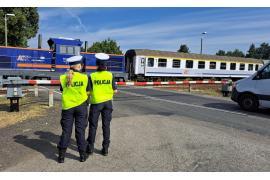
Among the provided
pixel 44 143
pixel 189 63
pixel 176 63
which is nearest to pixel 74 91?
pixel 44 143

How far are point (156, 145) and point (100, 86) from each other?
1.78 m

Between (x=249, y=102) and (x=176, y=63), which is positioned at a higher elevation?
(x=176, y=63)

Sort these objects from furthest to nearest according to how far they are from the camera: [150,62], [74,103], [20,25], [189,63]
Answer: [189,63]
[20,25]
[150,62]
[74,103]

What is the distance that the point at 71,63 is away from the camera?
5324 mm

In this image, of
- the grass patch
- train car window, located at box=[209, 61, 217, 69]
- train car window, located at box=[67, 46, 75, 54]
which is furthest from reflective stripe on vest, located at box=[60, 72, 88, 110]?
train car window, located at box=[209, 61, 217, 69]

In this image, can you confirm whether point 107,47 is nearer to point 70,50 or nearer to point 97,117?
point 70,50

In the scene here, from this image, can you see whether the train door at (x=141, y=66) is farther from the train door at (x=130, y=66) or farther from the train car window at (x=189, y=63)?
the train car window at (x=189, y=63)

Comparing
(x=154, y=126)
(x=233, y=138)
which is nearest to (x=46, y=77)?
(x=154, y=126)

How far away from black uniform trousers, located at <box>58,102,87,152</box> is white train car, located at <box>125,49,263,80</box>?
28.5m

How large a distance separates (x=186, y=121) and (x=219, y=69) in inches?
1316

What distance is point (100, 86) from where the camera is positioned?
5723 millimetres

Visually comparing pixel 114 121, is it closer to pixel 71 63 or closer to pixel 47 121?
pixel 47 121

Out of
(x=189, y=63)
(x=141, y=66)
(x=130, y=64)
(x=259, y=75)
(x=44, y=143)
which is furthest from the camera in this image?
(x=189, y=63)

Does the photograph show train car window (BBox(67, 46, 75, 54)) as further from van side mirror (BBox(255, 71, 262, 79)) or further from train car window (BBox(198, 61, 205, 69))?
train car window (BBox(198, 61, 205, 69))
